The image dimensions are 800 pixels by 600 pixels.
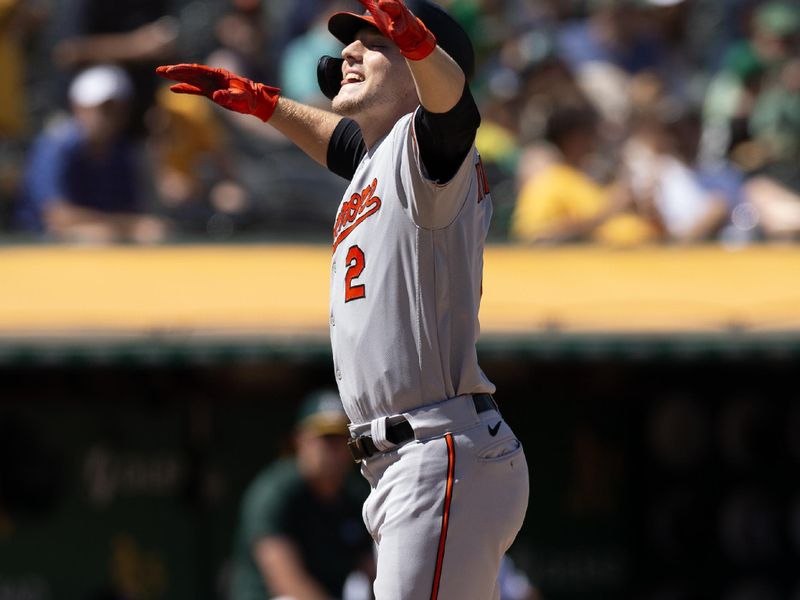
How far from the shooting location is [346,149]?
3.78m

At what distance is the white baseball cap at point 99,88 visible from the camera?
25.7 feet

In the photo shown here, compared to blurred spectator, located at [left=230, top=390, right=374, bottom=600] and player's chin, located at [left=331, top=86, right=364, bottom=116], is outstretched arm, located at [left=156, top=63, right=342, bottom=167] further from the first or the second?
blurred spectator, located at [left=230, top=390, right=374, bottom=600]

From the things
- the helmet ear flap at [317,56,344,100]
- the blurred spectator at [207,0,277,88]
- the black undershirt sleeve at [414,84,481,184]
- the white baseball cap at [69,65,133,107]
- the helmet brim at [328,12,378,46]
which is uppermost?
the blurred spectator at [207,0,277,88]

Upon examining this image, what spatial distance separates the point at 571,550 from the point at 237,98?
15.7 ft

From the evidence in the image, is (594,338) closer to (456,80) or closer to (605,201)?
(605,201)

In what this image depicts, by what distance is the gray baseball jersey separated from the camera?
332cm

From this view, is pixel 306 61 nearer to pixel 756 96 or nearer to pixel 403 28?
pixel 756 96

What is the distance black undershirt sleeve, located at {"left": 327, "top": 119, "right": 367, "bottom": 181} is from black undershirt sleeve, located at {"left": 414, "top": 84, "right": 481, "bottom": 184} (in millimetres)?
527

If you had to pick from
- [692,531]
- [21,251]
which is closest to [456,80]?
[21,251]

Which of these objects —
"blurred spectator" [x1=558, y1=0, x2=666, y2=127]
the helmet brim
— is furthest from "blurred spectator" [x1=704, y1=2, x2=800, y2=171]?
the helmet brim

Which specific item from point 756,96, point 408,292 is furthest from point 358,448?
point 756,96

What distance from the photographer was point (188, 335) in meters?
7.12

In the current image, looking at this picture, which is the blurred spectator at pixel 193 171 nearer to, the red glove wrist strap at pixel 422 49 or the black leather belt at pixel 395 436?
the black leather belt at pixel 395 436

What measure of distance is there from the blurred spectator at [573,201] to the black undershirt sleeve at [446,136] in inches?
173
